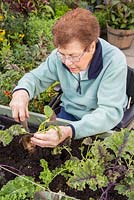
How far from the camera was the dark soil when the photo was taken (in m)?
2.02

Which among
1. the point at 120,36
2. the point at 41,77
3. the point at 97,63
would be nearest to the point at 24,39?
the point at 120,36

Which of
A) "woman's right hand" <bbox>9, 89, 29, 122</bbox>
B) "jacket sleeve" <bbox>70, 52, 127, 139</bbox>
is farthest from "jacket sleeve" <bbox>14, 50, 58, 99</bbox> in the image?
"jacket sleeve" <bbox>70, 52, 127, 139</bbox>

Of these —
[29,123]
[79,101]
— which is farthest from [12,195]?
[79,101]

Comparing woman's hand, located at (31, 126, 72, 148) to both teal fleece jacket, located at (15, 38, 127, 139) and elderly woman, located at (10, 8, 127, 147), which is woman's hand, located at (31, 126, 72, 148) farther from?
teal fleece jacket, located at (15, 38, 127, 139)

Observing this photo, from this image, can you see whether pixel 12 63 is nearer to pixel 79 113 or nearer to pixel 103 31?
pixel 79 113

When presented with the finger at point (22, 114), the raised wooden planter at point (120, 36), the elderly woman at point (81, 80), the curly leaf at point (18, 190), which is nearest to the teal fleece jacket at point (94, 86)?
the elderly woman at point (81, 80)

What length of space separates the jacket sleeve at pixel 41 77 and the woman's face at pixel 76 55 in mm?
272

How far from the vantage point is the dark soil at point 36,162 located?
202 centimetres

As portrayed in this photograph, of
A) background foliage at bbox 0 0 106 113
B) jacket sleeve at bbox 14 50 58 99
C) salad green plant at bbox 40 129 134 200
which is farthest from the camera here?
background foliage at bbox 0 0 106 113

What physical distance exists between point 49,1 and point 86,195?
11.0 feet

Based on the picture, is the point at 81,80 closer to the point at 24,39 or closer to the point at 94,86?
the point at 94,86

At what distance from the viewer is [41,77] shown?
2523mm

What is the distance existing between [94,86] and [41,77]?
0.37 meters

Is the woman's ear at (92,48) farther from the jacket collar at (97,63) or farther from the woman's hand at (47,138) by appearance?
the woman's hand at (47,138)
